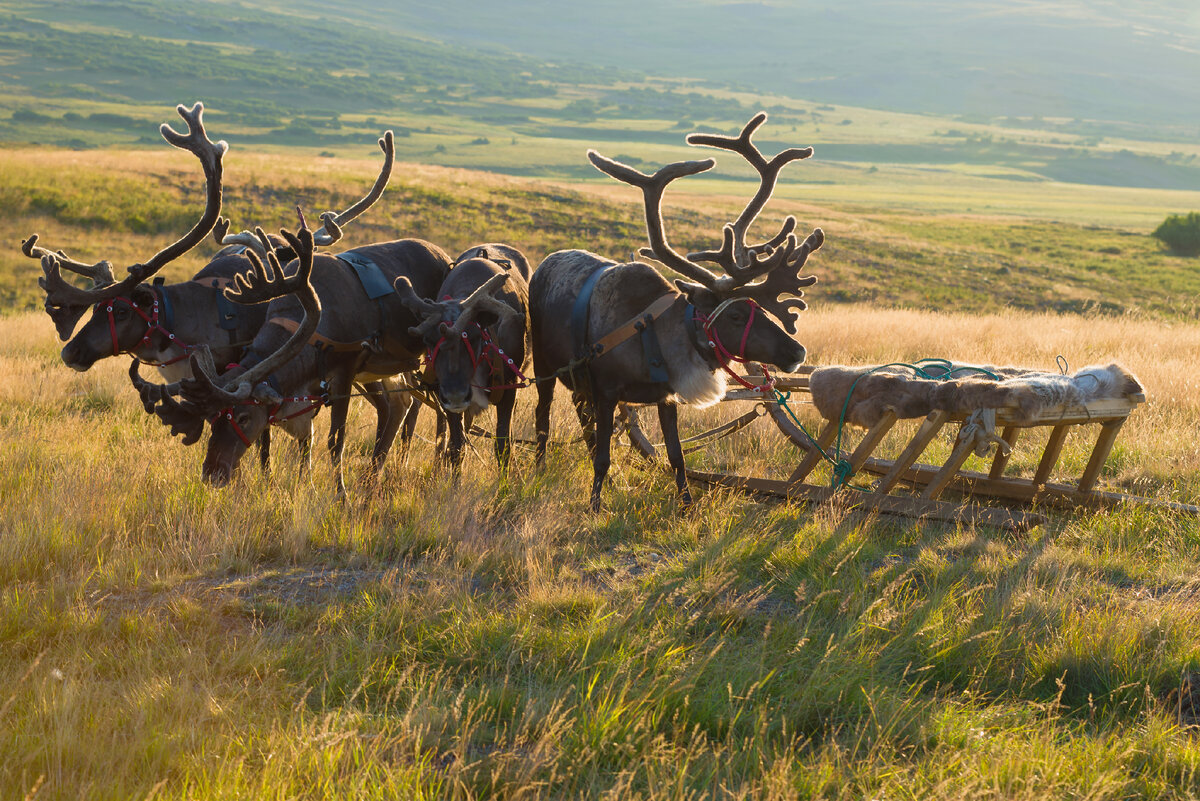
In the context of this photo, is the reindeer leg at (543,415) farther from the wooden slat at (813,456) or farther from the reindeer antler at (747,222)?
the wooden slat at (813,456)

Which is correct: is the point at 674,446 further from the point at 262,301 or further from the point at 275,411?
the point at 262,301

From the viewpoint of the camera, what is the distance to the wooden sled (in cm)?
673

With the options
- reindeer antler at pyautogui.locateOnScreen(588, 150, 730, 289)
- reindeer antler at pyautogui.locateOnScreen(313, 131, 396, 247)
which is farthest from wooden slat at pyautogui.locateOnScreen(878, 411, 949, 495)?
reindeer antler at pyautogui.locateOnScreen(313, 131, 396, 247)

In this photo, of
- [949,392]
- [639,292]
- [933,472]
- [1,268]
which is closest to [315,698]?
[639,292]

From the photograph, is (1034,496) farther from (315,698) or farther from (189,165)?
(189,165)

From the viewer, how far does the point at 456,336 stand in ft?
23.4

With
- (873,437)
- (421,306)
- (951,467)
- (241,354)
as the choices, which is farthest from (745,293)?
(241,354)

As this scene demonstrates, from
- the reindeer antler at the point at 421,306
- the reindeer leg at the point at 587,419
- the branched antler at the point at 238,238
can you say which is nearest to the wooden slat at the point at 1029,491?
the reindeer leg at the point at 587,419

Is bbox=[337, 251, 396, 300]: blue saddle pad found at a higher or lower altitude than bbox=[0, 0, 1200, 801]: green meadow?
higher

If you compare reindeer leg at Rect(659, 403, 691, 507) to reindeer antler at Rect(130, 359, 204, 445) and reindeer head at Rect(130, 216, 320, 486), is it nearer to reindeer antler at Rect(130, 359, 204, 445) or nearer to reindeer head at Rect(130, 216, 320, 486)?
reindeer head at Rect(130, 216, 320, 486)

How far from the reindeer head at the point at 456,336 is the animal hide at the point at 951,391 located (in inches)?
107

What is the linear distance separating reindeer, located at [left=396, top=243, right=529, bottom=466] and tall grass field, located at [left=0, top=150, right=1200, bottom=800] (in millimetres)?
674

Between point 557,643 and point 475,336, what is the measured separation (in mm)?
3134

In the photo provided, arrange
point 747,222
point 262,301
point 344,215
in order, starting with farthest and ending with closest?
point 344,215 < point 747,222 < point 262,301
